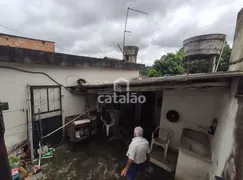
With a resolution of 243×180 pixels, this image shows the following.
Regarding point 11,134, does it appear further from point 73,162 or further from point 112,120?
point 112,120

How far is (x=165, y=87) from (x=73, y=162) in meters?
3.41

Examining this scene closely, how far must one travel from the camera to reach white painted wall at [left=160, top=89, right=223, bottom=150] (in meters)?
3.21

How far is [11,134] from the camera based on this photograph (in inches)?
127

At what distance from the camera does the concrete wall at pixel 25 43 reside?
24.6 ft

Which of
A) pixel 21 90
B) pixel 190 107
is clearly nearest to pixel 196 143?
pixel 190 107

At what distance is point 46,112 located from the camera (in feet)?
12.4

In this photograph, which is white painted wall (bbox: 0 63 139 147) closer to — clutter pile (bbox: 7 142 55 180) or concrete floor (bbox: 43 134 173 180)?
clutter pile (bbox: 7 142 55 180)

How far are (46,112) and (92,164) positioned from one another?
7.28 ft

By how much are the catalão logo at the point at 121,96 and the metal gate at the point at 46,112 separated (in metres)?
1.77

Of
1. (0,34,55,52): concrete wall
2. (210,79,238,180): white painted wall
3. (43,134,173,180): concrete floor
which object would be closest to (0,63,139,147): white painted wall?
(43,134,173,180): concrete floor

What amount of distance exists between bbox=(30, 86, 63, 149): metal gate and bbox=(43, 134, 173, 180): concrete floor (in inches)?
21.4

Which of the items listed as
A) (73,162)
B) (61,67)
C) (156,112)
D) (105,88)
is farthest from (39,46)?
(156,112)

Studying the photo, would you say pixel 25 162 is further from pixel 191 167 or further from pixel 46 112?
pixel 191 167

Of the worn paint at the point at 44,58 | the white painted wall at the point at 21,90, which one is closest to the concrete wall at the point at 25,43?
the worn paint at the point at 44,58
